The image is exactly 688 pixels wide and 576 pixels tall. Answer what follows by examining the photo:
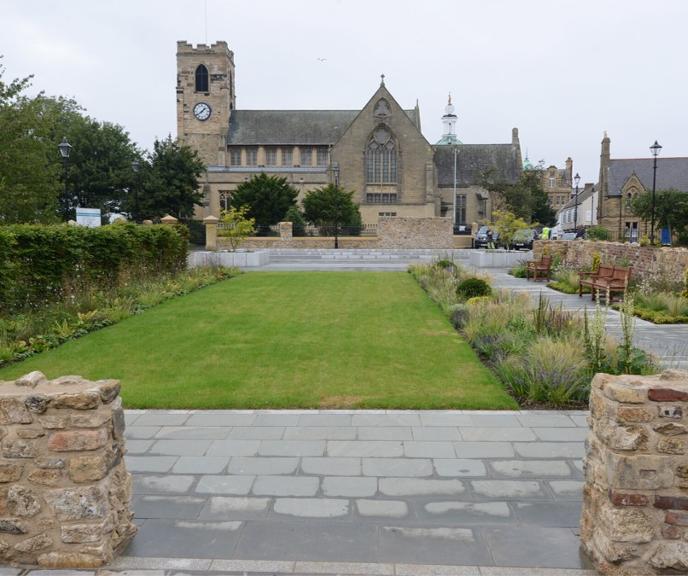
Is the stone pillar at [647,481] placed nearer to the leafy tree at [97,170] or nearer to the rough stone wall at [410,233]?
the rough stone wall at [410,233]

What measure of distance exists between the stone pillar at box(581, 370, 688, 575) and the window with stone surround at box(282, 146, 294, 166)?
64.9m

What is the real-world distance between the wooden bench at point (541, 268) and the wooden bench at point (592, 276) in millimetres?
3821

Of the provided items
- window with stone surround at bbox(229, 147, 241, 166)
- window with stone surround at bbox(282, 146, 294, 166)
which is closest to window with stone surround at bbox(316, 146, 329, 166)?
window with stone surround at bbox(282, 146, 294, 166)

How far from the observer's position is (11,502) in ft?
11.3

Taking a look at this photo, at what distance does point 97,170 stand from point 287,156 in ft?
81.5

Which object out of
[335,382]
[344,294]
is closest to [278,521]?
[335,382]

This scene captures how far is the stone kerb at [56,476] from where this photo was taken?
3385 mm

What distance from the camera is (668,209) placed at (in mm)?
47875

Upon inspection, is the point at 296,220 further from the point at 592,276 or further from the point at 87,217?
the point at 592,276

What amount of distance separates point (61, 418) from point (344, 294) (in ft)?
42.5

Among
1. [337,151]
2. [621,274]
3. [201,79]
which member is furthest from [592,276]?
[201,79]

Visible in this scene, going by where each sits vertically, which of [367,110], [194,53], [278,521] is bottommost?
[278,521]

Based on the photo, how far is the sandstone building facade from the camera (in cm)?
6444

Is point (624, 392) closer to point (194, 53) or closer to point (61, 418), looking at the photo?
point (61, 418)
